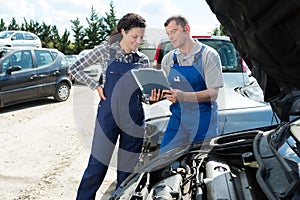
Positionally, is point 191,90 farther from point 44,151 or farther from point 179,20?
point 44,151

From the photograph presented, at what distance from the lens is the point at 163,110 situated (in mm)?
3881

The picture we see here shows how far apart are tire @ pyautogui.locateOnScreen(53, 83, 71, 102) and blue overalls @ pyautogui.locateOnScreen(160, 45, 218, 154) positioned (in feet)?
25.4

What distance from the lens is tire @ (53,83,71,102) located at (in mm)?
Result: 10163

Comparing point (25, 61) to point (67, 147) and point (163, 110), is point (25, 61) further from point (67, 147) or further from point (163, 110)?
point (163, 110)

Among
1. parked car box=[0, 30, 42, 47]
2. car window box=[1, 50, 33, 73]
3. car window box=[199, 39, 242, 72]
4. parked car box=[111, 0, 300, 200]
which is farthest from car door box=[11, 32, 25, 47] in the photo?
parked car box=[111, 0, 300, 200]

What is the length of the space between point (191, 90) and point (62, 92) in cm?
798

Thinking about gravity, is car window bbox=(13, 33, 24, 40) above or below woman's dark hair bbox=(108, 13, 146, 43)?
above

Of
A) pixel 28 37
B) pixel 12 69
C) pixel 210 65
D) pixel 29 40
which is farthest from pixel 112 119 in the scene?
pixel 28 37

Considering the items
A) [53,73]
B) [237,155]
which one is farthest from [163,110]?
[53,73]

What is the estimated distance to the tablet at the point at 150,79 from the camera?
2.81 metres

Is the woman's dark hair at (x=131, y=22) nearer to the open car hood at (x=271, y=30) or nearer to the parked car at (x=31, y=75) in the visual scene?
the open car hood at (x=271, y=30)

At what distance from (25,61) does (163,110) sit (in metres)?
6.31

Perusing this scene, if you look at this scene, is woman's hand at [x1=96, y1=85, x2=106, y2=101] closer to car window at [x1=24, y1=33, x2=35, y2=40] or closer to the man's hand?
the man's hand

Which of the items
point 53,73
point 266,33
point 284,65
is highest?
point 53,73
